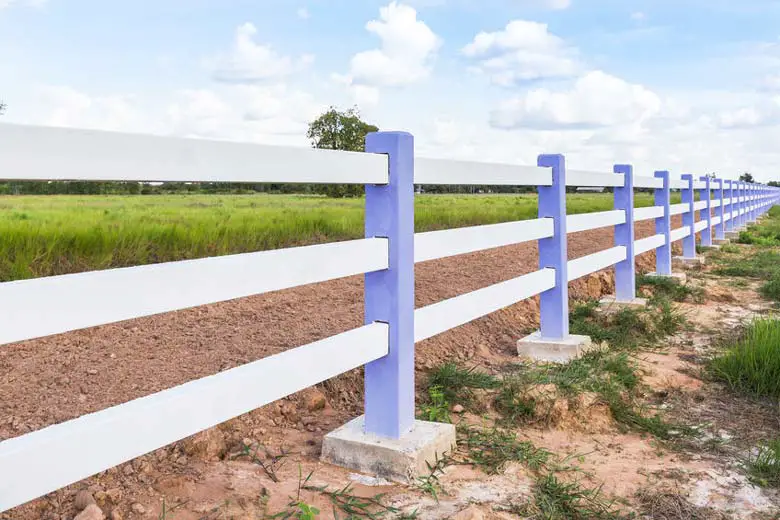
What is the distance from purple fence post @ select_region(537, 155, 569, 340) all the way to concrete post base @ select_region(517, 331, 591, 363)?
0.09 m

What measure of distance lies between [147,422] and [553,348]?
Result: 355 cm

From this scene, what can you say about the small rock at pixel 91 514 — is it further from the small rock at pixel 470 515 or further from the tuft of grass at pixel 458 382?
the tuft of grass at pixel 458 382

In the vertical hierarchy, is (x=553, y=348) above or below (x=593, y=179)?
below

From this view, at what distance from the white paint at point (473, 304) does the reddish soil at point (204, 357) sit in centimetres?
67

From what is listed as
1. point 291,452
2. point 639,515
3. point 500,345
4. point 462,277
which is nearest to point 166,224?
point 462,277

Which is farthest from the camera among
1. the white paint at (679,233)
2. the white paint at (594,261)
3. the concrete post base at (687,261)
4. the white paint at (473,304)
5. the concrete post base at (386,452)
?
the concrete post base at (687,261)

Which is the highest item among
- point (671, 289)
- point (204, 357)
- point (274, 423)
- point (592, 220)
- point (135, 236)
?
point (592, 220)

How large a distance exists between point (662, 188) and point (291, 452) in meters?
7.14

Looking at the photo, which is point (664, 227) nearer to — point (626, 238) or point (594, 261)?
point (626, 238)

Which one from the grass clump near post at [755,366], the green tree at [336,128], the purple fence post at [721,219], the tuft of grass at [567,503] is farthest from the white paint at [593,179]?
the green tree at [336,128]

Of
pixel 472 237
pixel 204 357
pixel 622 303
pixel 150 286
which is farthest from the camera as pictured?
pixel 622 303

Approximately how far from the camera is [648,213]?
860 cm

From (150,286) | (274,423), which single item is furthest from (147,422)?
(274,423)

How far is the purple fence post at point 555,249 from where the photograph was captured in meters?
5.36
